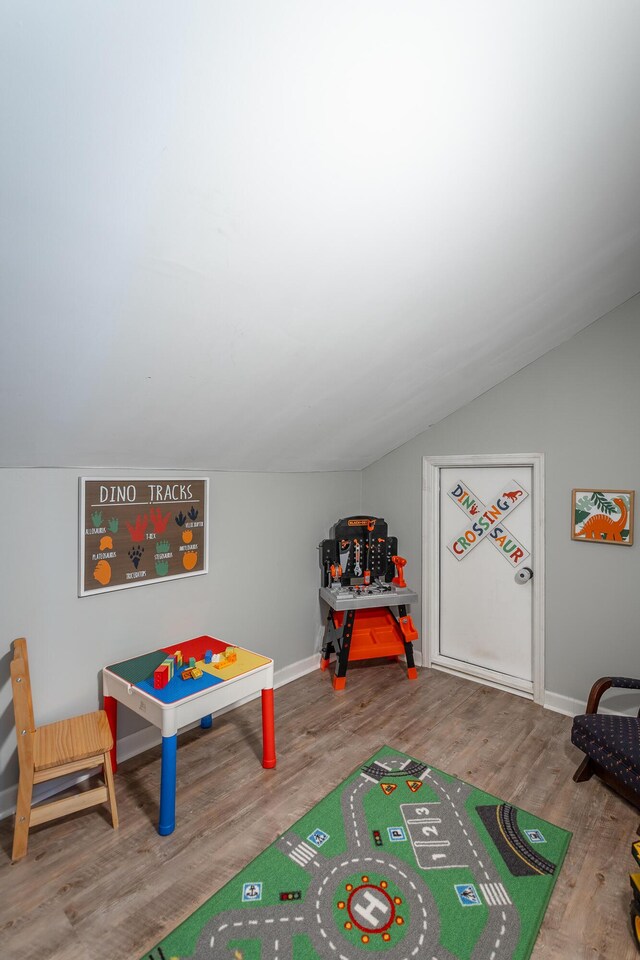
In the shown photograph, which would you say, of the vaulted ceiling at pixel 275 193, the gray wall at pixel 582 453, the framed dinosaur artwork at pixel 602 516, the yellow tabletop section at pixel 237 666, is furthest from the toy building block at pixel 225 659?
the framed dinosaur artwork at pixel 602 516

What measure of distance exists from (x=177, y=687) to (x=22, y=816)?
75 cm

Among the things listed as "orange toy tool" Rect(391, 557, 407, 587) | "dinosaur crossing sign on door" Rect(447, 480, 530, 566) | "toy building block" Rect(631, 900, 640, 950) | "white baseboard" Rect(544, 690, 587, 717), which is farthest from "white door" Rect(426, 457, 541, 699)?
"toy building block" Rect(631, 900, 640, 950)

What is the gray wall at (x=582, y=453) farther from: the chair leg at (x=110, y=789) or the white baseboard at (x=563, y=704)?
the chair leg at (x=110, y=789)

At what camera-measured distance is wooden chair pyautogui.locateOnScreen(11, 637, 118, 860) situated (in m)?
2.06

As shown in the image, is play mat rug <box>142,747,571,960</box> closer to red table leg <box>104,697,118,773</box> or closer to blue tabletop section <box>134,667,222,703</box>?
blue tabletop section <box>134,667,222,703</box>

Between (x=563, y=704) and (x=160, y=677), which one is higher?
(x=160, y=677)

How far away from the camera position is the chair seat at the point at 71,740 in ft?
6.95

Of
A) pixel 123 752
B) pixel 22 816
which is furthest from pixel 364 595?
pixel 22 816

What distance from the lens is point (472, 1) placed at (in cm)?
115

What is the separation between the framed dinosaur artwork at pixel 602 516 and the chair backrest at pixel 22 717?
10.5ft

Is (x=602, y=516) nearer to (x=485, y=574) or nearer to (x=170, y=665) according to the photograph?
(x=485, y=574)

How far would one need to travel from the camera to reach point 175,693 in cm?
237

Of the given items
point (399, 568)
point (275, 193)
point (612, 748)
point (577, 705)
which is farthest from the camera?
point (399, 568)

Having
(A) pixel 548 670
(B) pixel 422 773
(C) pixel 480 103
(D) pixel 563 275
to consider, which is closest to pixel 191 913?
(B) pixel 422 773
